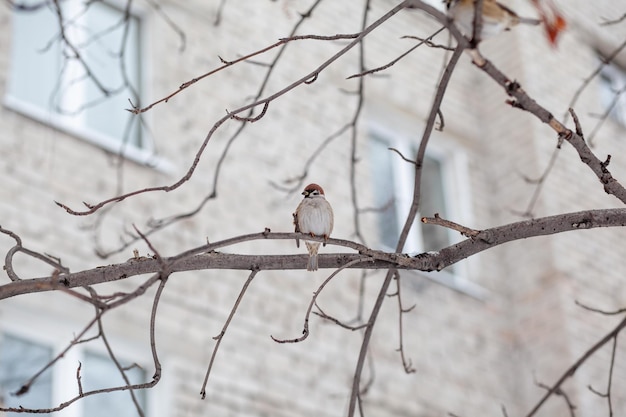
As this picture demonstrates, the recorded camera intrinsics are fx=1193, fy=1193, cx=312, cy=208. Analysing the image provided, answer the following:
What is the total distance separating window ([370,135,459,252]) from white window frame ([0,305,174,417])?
2935mm

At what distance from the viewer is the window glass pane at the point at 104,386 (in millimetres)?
7036

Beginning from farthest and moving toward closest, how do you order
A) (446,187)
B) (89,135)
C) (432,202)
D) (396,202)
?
(446,187) < (432,202) < (396,202) < (89,135)

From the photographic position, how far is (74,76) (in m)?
8.17

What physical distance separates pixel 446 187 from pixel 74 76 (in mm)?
3904

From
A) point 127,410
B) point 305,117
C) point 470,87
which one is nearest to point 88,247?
point 127,410

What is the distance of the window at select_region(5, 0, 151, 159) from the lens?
766 centimetres

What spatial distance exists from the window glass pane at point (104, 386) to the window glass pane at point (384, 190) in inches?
120

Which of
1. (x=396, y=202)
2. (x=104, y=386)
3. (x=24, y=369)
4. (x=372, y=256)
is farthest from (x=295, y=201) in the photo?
(x=372, y=256)

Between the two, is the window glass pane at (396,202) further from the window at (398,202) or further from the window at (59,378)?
the window at (59,378)

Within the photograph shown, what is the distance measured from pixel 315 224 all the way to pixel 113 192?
12.0 feet

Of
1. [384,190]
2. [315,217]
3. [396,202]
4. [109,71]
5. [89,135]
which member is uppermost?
[384,190]

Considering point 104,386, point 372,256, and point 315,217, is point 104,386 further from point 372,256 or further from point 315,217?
point 372,256

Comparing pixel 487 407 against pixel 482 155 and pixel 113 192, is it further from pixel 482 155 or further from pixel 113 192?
pixel 113 192

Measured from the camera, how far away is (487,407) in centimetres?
A: 955
